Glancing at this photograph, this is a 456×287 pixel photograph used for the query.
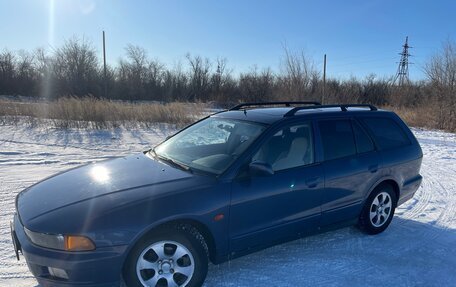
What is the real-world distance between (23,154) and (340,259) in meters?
7.38

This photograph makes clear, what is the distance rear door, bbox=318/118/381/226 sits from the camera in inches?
144

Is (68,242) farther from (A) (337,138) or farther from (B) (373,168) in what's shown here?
(B) (373,168)

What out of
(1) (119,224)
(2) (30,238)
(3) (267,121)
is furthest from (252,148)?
(2) (30,238)

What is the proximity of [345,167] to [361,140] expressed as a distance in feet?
1.73

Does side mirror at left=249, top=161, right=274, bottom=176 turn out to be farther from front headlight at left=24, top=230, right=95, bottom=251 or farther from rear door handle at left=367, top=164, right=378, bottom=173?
rear door handle at left=367, top=164, right=378, bottom=173

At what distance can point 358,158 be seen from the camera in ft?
12.9

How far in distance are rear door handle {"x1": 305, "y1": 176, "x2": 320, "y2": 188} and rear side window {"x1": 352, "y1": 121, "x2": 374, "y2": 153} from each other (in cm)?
84

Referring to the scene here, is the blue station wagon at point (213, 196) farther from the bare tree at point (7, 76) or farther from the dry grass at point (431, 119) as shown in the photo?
the bare tree at point (7, 76)

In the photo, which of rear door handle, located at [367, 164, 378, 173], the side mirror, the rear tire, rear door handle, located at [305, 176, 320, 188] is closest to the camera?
the side mirror

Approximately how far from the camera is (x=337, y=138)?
3.86 metres

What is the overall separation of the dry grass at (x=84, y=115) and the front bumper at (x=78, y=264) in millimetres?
9724

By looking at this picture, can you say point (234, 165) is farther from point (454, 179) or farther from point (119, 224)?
point (454, 179)

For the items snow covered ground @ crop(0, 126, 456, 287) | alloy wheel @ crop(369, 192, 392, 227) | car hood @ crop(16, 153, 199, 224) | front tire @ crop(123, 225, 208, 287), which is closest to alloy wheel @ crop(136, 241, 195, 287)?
front tire @ crop(123, 225, 208, 287)

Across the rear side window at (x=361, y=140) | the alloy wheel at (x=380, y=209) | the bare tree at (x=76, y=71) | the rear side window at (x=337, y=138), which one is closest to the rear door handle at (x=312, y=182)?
the rear side window at (x=337, y=138)
